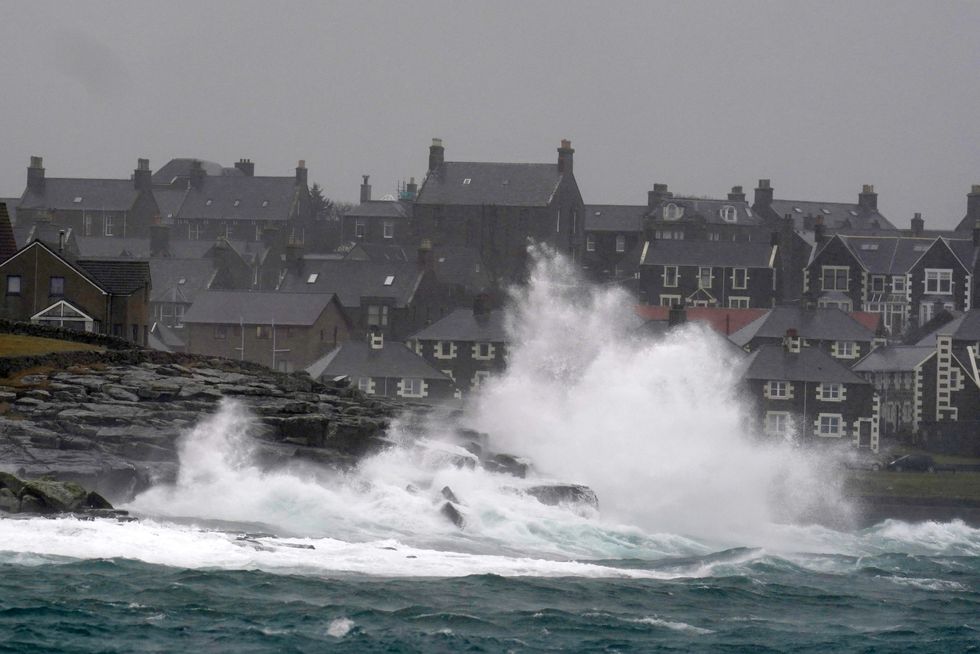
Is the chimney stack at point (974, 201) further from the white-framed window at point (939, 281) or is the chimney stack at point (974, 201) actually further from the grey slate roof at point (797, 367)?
the grey slate roof at point (797, 367)

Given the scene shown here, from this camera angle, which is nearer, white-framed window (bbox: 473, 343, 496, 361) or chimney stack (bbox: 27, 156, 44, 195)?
white-framed window (bbox: 473, 343, 496, 361)

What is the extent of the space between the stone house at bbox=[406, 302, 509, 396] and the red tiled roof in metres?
11.3

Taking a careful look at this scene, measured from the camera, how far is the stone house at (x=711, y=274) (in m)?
118

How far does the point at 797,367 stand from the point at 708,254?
36.5 metres

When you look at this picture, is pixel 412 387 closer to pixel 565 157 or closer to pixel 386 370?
pixel 386 370

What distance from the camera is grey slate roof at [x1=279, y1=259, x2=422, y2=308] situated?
4208 inches

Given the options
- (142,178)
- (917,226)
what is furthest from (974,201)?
(142,178)

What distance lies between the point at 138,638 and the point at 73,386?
74.0 ft

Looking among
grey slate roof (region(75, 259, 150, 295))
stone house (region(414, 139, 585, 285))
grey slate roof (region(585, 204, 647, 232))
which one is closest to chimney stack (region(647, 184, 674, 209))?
grey slate roof (region(585, 204, 647, 232))

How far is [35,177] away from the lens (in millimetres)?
144500

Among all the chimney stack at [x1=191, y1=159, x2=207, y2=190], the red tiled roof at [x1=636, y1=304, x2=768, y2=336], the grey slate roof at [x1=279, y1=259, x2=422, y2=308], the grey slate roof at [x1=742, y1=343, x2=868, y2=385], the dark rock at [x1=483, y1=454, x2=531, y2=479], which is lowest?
the dark rock at [x1=483, y1=454, x2=531, y2=479]

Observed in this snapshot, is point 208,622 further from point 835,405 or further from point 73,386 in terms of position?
point 835,405

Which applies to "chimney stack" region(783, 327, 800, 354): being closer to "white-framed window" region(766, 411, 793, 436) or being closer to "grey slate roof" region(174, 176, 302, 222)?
"white-framed window" region(766, 411, 793, 436)

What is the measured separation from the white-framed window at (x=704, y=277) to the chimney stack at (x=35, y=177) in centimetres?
5648
